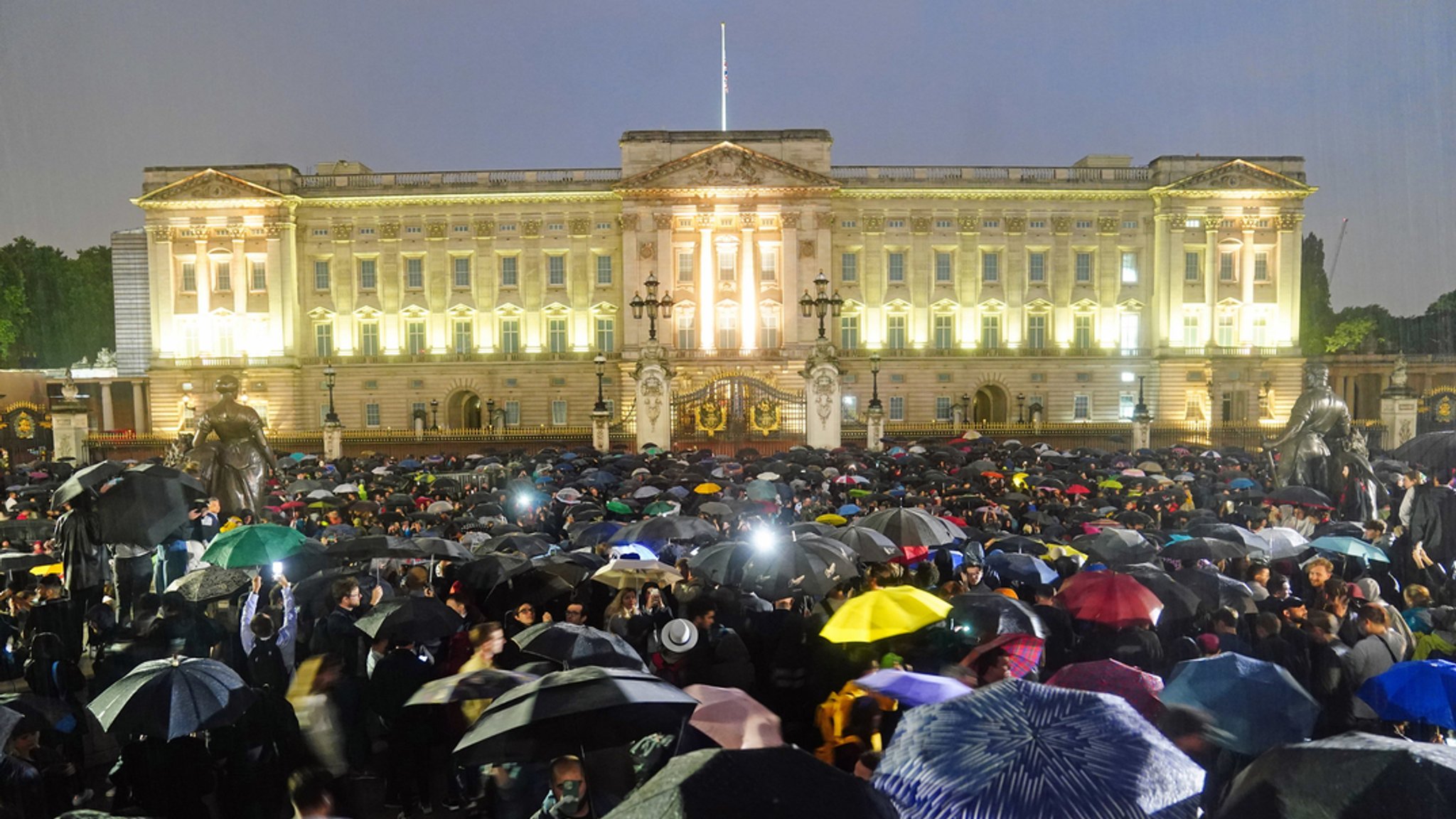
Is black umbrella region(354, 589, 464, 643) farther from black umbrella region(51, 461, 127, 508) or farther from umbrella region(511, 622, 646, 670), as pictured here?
black umbrella region(51, 461, 127, 508)

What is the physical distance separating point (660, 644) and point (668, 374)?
25.5 m

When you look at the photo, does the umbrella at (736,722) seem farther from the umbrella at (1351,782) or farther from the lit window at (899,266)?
the lit window at (899,266)

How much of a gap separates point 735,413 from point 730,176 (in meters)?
20.2

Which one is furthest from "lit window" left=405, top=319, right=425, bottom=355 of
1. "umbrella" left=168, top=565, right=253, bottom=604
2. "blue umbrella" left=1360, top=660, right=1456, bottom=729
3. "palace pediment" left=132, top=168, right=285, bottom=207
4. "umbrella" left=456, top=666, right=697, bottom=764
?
"blue umbrella" left=1360, top=660, right=1456, bottom=729

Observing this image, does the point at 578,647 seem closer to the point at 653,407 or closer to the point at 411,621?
the point at 411,621

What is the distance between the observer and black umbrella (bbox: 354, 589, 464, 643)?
7.29 m

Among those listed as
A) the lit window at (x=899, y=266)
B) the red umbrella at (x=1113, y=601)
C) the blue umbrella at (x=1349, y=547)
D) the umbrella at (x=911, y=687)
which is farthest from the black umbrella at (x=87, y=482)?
the lit window at (x=899, y=266)

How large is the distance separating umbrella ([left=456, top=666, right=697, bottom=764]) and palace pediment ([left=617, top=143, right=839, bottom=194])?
47.7m

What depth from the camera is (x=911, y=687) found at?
5.70 m

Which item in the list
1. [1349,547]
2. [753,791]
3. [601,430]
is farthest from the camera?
[601,430]

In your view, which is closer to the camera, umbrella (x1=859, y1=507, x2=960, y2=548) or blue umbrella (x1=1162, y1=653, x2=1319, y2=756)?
blue umbrella (x1=1162, y1=653, x2=1319, y2=756)

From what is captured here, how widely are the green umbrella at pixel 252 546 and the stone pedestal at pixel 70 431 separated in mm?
25602

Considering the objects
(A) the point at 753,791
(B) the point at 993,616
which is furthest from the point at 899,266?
(A) the point at 753,791

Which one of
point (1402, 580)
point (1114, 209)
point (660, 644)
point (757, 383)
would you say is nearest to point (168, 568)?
point (660, 644)
